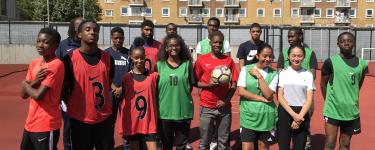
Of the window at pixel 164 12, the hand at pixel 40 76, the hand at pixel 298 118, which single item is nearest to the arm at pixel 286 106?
the hand at pixel 298 118

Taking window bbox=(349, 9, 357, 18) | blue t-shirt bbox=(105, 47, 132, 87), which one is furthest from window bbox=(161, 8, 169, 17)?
blue t-shirt bbox=(105, 47, 132, 87)

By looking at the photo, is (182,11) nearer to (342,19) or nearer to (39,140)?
(342,19)

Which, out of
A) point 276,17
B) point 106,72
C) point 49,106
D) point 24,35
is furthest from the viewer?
point 276,17

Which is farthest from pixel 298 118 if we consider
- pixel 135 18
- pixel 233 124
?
pixel 135 18

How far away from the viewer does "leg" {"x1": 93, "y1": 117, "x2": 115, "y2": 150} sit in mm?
4215

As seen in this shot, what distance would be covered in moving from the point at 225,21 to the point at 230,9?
222 cm

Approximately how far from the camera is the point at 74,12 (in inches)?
1641

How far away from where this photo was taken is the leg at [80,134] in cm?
414

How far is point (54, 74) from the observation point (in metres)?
3.85

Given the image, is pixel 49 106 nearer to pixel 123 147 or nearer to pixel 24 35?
pixel 123 147

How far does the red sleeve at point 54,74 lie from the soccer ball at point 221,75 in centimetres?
204

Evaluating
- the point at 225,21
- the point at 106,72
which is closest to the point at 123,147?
the point at 106,72

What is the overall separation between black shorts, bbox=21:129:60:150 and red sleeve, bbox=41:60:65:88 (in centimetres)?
49

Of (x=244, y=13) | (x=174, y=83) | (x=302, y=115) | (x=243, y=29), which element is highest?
(x=244, y=13)
